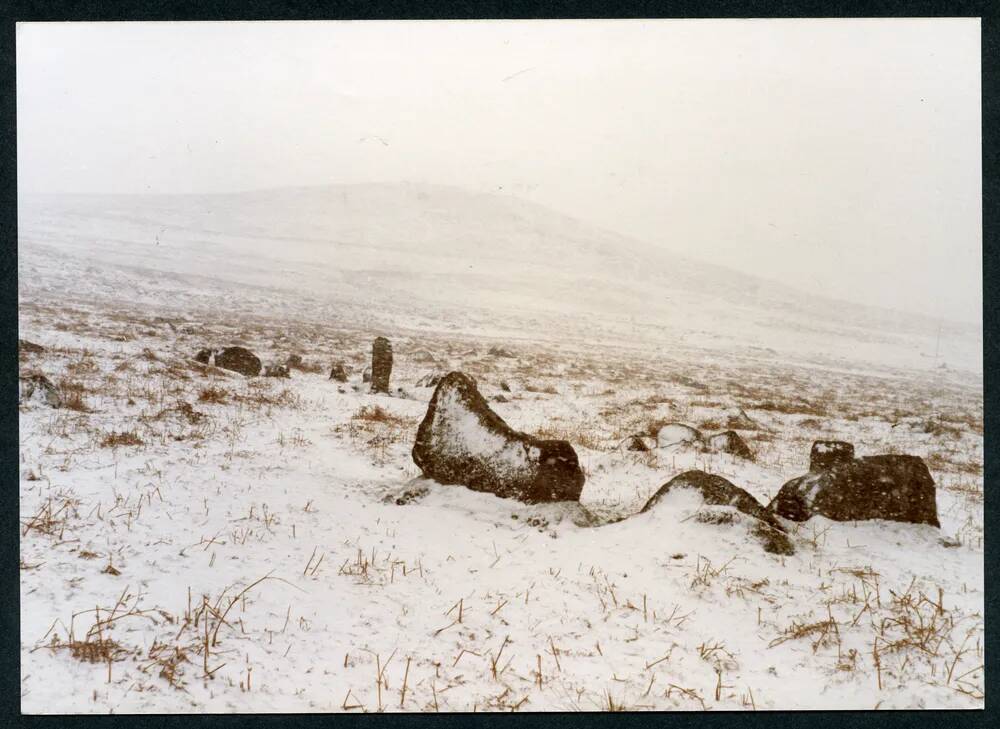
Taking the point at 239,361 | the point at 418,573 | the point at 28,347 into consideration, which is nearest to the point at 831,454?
the point at 418,573

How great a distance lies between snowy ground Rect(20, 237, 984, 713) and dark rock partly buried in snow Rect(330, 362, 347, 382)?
2.19 metres

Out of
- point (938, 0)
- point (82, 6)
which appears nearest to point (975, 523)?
point (938, 0)

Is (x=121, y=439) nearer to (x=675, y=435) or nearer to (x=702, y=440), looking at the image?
(x=675, y=435)

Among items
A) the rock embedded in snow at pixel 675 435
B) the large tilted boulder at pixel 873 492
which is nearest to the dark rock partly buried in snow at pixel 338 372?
the rock embedded in snow at pixel 675 435

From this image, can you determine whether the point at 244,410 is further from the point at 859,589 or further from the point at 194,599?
the point at 859,589

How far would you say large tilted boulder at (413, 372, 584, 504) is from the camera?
5.99m

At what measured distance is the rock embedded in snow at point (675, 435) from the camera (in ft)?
25.3

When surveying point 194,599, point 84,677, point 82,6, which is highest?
point 82,6

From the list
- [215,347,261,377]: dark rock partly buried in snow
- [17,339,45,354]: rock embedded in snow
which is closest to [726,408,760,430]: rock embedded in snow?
[215,347,261,377]: dark rock partly buried in snow

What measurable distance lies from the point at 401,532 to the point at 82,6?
21.7 ft

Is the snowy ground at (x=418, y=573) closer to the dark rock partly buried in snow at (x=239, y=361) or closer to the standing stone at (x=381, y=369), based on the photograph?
the dark rock partly buried in snow at (x=239, y=361)

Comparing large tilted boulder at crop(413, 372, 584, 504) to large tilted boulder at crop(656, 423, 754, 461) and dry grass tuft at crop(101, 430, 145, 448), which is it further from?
dry grass tuft at crop(101, 430, 145, 448)

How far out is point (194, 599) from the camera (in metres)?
4.75

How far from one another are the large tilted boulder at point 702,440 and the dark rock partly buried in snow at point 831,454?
151 centimetres
